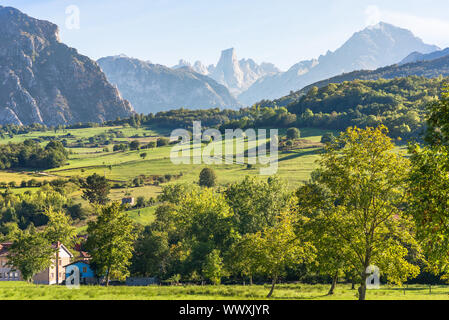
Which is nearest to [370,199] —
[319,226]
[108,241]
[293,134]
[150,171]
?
[319,226]

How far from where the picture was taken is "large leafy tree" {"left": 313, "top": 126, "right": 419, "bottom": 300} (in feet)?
99.6

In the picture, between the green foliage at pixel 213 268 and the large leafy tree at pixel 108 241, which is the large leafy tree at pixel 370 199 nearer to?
the green foliage at pixel 213 268

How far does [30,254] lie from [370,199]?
59078 millimetres

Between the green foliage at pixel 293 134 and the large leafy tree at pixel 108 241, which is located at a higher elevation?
the green foliage at pixel 293 134

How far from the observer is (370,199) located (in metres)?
30.7

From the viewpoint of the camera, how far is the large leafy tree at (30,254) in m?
65.1

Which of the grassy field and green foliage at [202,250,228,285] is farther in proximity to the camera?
the grassy field

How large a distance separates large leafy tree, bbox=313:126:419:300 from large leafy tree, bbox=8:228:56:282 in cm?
5410

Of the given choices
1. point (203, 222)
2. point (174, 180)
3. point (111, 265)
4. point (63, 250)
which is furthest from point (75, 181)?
point (111, 265)

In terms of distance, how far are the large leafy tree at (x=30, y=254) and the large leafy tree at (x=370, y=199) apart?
2130 inches

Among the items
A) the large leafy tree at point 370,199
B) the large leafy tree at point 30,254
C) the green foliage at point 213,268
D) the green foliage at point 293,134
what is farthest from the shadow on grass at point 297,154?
the large leafy tree at point 370,199

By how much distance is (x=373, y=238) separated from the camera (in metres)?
31.9

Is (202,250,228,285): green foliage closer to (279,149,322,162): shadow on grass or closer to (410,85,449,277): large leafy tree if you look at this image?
(410,85,449,277): large leafy tree

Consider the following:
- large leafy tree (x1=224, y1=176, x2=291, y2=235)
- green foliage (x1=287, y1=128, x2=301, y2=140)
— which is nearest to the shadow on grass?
green foliage (x1=287, y1=128, x2=301, y2=140)
